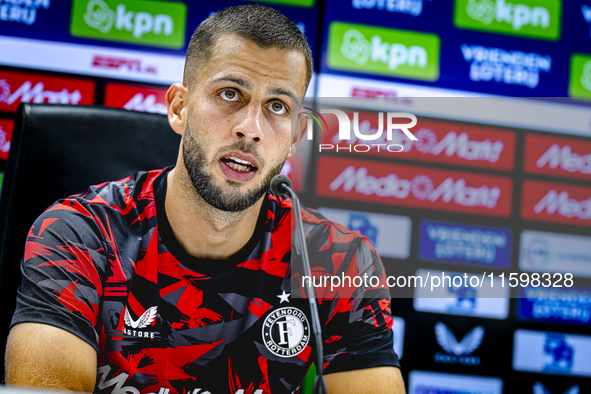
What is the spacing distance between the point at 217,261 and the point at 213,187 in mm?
149

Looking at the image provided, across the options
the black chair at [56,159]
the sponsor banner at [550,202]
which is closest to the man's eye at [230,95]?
the black chair at [56,159]

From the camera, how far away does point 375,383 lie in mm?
857

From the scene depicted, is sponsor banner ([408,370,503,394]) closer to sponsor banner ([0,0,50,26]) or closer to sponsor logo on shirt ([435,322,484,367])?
sponsor logo on shirt ([435,322,484,367])

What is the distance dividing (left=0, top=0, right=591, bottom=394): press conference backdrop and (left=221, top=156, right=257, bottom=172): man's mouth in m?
0.80

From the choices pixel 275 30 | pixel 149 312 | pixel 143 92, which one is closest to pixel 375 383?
pixel 149 312

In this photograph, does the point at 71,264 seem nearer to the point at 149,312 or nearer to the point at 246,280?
the point at 149,312

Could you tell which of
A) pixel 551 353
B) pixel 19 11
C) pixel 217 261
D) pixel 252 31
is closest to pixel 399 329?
pixel 551 353

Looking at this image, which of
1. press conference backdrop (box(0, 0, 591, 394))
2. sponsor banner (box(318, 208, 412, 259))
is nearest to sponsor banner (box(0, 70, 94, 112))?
press conference backdrop (box(0, 0, 591, 394))

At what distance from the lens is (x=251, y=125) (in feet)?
2.78

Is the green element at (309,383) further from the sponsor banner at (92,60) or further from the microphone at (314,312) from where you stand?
the sponsor banner at (92,60)

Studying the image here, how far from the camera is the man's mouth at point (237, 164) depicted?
2.88 feet

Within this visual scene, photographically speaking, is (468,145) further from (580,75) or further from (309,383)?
(309,383)

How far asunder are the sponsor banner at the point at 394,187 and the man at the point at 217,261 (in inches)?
31.8

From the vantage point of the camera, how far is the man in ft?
2.71
